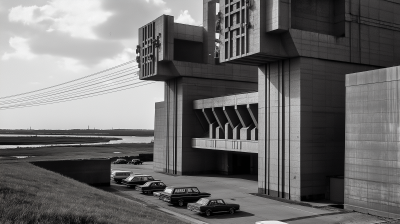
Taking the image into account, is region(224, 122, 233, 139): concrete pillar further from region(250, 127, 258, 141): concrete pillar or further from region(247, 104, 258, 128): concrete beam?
region(247, 104, 258, 128): concrete beam

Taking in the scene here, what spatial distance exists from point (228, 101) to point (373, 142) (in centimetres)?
2482

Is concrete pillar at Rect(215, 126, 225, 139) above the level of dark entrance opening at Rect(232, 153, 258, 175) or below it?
above

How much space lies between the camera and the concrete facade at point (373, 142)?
2891 cm

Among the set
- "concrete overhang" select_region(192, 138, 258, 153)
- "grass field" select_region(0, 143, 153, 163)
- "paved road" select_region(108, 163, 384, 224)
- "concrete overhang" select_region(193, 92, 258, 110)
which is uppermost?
"concrete overhang" select_region(193, 92, 258, 110)

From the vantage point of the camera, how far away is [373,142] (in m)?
30.6

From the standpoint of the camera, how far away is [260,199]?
39.0m

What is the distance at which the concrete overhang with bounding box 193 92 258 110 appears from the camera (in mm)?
47697

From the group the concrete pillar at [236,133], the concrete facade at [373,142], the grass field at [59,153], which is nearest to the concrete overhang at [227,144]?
the concrete pillar at [236,133]

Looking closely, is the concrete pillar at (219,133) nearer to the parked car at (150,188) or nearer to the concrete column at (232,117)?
the concrete column at (232,117)

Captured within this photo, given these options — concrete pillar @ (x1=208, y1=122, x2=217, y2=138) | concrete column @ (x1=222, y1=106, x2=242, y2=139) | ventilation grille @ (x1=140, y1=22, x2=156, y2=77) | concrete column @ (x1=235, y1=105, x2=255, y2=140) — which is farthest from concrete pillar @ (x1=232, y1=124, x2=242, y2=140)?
ventilation grille @ (x1=140, y1=22, x2=156, y2=77)

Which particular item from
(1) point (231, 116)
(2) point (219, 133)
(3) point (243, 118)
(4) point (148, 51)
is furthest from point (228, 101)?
(4) point (148, 51)

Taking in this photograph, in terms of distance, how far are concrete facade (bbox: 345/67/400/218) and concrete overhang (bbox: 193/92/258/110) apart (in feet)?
51.9

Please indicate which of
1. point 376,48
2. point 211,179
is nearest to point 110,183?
point 211,179

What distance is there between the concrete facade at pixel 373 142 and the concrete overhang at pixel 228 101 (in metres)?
15.8
